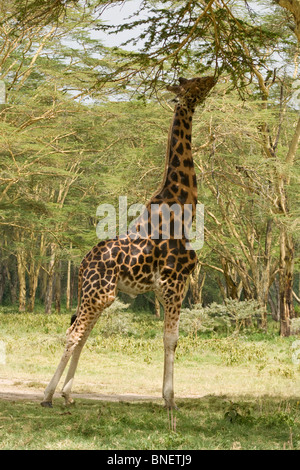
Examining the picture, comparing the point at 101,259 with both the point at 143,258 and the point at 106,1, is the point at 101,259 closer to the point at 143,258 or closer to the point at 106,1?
the point at 143,258

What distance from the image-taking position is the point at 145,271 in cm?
605

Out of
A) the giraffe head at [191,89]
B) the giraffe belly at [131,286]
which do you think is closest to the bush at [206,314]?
the giraffe belly at [131,286]

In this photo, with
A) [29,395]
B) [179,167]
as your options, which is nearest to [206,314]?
[29,395]

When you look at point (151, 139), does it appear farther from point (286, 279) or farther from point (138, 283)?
point (138, 283)

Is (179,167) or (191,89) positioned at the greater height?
(191,89)

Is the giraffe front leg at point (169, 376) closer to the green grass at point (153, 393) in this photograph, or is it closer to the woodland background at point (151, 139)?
the green grass at point (153, 393)

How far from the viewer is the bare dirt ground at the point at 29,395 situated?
22.5 ft

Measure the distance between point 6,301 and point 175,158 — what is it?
29.2 meters

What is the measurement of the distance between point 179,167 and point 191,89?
0.79 m

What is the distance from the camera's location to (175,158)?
634cm

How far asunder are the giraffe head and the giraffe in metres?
0.14

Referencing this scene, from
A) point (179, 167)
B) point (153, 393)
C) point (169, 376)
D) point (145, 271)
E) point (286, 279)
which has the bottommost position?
point (153, 393)
